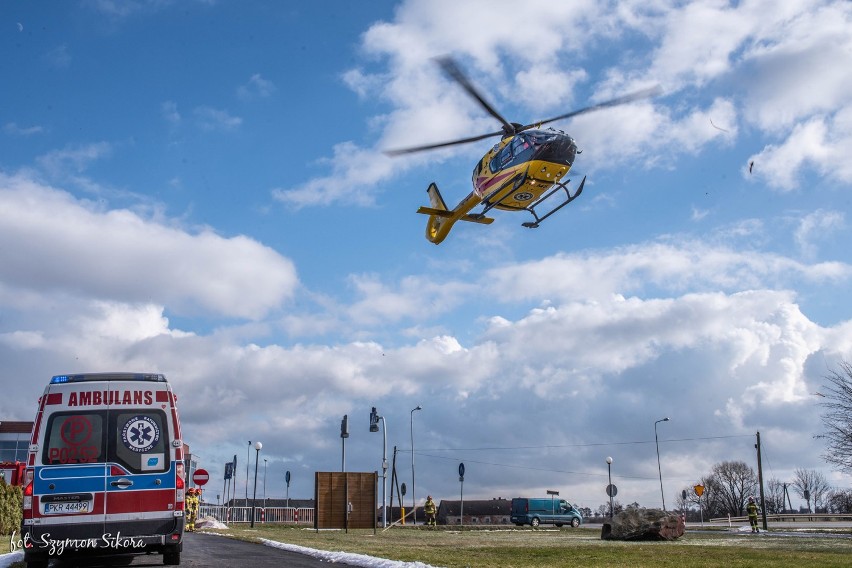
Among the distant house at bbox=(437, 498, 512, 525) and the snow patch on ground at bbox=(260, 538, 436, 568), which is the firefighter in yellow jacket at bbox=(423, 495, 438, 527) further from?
the distant house at bbox=(437, 498, 512, 525)

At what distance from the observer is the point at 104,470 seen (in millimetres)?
11531

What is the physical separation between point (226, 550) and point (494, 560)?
5.53m

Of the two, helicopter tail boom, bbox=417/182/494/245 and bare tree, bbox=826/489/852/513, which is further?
bare tree, bbox=826/489/852/513

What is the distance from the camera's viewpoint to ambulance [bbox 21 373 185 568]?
36.9ft

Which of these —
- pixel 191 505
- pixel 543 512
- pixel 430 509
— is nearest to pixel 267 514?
pixel 430 509

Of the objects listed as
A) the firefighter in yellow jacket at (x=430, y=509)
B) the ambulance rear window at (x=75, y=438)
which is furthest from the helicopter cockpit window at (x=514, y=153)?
the firefighter in yellow jacket at (x=430, y=509)

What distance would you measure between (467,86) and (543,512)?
34.5 meters

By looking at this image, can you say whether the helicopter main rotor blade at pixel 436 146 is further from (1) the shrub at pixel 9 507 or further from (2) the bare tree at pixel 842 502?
(2) the bare tree at pixel 842 502

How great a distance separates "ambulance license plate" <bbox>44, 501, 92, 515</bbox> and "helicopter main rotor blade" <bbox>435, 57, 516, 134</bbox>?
19.9 m

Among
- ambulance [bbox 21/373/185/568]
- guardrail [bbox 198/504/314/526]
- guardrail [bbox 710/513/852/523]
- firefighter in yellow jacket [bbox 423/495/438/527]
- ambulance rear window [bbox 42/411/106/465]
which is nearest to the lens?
ambulance [bbox 21/373/185/568]

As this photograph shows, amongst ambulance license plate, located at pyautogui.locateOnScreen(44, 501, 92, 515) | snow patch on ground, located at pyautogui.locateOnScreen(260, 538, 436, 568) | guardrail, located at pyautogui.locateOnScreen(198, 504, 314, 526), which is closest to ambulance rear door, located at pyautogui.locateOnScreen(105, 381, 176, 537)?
ambulance license plate, located at pyautogui.locateOnScreen(44, 501, 92, 515)

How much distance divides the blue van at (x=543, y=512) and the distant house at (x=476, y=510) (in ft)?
107

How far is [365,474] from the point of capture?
2938cm

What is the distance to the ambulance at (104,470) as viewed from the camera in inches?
443
